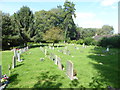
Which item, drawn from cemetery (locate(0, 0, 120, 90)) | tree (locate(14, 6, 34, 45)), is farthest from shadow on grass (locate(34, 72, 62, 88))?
tree (locate(14, 6, 34, 45))

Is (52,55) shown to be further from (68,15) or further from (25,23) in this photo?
(68,15)

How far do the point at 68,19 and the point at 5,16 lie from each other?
3467 centimetres

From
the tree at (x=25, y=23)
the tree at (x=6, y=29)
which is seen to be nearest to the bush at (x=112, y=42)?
the tree at (x=25, y=23)

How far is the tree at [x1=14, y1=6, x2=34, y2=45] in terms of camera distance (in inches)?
1123

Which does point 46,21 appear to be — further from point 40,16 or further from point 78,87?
point 78,87

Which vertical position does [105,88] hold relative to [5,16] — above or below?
below

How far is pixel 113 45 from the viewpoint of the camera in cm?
3061

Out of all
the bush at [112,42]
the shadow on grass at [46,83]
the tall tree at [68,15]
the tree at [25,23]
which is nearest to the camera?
the shadow on grass at [46,83]

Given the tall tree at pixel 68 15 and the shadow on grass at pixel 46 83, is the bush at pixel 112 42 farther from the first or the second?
the shadow on grass at pixel 46 83

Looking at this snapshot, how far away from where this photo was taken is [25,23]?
1157 inches

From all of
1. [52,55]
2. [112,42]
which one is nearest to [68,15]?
[112,42]

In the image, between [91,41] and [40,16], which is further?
[40,16]

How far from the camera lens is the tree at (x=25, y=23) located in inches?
1123

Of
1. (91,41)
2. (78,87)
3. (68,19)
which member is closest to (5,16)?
(78,87)
